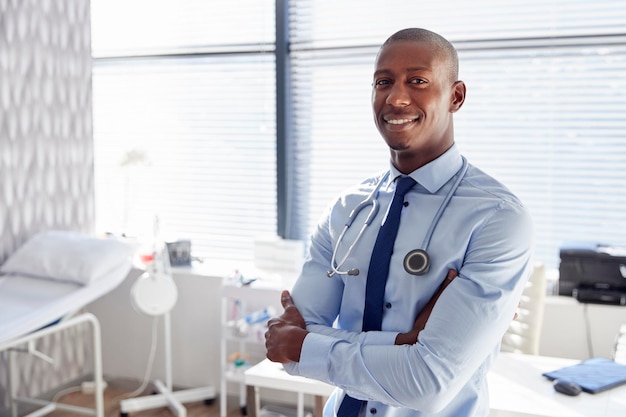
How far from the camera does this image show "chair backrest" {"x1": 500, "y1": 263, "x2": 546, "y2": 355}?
303 cm

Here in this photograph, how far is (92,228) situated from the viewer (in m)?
4.33

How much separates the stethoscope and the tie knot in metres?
0.07

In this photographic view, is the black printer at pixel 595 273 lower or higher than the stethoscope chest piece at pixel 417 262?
lower

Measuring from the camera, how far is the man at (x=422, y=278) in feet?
4.32

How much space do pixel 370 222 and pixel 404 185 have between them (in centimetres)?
12

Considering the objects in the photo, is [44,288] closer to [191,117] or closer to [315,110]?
[191,117]

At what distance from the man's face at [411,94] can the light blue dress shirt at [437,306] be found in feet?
0.32

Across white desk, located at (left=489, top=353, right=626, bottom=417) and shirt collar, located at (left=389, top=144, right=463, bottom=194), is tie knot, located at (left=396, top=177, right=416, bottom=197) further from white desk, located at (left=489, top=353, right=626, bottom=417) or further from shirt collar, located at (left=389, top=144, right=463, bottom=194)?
white desk, located at (left=489, top=353, right=626, bottom=417)

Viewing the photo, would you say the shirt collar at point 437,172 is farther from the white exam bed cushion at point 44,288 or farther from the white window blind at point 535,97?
the white window blind at point 535,97

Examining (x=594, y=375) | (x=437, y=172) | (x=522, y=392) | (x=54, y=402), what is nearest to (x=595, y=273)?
(x=594, y=375)

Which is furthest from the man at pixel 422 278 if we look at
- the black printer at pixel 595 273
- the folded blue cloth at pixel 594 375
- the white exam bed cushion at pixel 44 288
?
the black printer at pixel 595 273

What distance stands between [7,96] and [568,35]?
3065 millimetres

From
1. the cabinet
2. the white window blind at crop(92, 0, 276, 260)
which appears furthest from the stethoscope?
the white window blind at crop(92, 0, 276, 260)

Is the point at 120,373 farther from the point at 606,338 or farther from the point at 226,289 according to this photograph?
the point at 606,338
